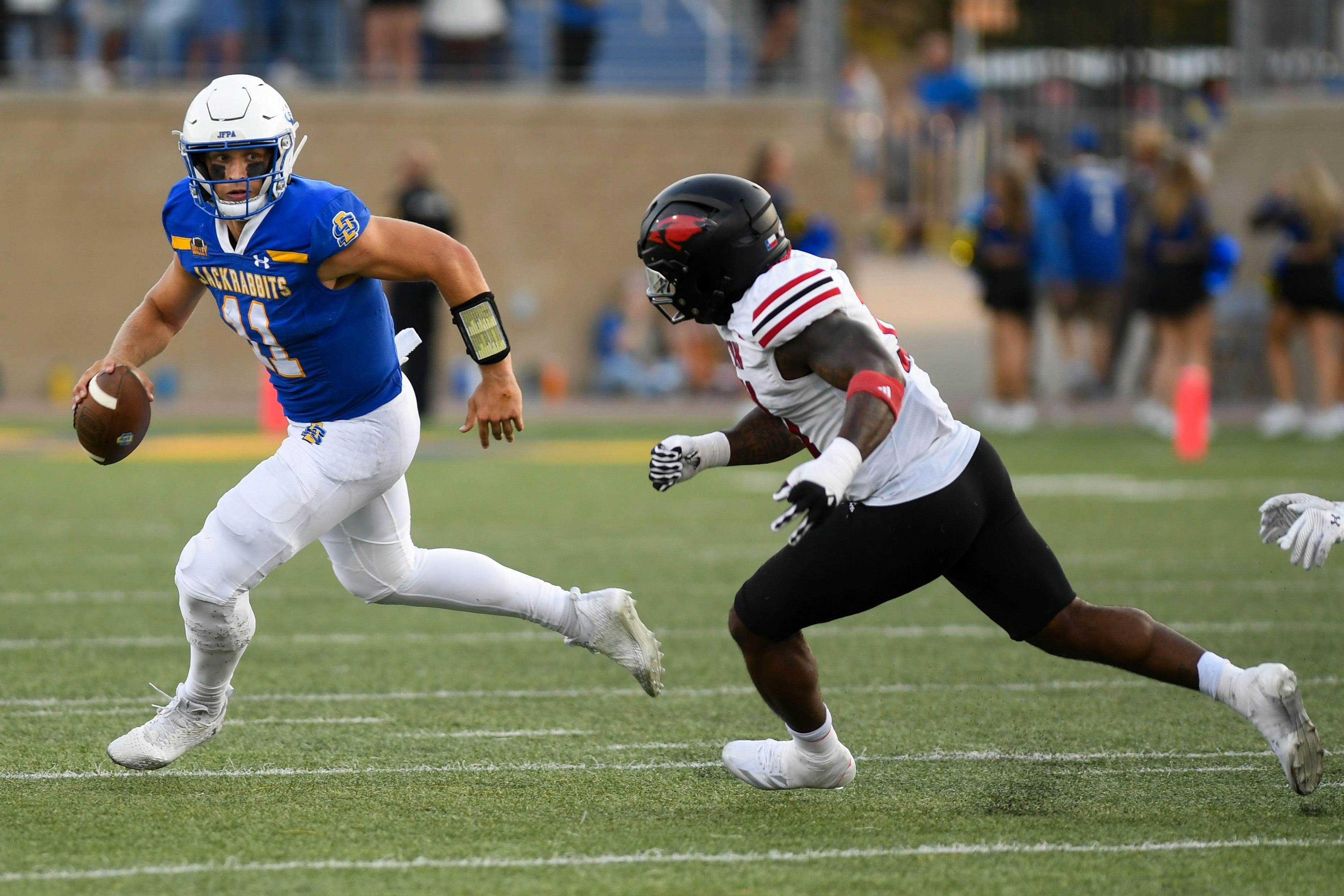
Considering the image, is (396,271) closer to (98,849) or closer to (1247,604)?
(98,849)

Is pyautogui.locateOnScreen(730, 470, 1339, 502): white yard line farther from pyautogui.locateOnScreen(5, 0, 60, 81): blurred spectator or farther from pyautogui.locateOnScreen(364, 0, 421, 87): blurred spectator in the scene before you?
pyautogui.locateOnScreen(5, 0, 60, 81): blurred spectator

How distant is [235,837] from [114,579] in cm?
407

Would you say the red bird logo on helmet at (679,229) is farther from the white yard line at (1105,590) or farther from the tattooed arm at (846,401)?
the white yard line at (1105,590)

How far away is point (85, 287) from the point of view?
17219 millimetres

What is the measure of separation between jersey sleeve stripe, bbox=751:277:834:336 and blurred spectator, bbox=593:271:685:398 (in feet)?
43.6

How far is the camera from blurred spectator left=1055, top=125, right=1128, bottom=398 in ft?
50.2

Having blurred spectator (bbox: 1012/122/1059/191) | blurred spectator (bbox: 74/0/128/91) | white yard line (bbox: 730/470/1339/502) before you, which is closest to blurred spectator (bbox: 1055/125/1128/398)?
blurred spectator (bbox: 1012/122/1059/191)

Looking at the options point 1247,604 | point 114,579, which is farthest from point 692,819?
point 114,579

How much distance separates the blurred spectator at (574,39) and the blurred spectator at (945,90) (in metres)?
5.41

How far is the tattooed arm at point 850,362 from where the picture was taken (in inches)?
145

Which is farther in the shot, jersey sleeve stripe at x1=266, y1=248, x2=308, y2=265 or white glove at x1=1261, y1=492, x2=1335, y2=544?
jersey sleeve stripe at x1=266, y1=248, x2=308, y2=265

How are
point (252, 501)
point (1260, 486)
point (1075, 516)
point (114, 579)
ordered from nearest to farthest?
point (252, 501)
point (114, 579)
point (1075, 516)
point (1260, 486)

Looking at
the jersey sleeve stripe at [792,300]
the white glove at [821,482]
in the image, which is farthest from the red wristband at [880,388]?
the jersey sleeve stripe at [792,300]

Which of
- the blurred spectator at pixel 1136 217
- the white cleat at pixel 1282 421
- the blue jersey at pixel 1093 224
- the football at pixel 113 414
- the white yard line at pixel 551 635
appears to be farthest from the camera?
the blue jersey at pixel 1093 224
